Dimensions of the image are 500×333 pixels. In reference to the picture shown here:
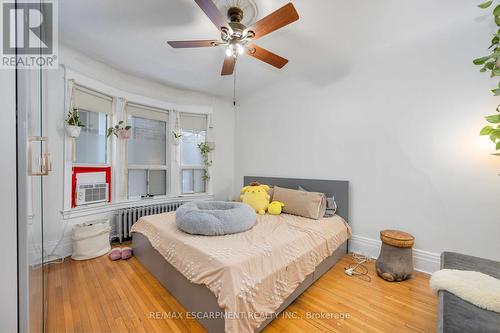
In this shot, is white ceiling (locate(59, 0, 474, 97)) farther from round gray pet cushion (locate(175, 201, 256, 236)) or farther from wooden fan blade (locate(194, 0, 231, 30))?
round gray pet cushion (locate(175, 201, 256, 236))

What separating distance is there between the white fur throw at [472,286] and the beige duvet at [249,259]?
92 cm

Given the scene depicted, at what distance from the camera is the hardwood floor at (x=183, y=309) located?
150 cm

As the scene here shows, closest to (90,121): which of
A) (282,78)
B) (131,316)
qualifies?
(131,316)

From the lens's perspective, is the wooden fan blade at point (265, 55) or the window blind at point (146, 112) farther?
the window blind at point (146, 112)

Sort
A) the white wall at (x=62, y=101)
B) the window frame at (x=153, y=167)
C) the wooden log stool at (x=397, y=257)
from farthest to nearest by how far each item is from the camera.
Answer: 1. the window frame at (x=153, y=167)
2. the white wall at (x=62, y=101)
3. the wooden log stool at (x=397, y=257)

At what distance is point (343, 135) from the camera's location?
290cm

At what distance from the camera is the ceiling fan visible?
4.85ft

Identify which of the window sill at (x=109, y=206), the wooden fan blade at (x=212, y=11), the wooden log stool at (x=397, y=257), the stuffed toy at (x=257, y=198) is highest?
the wooden fan blade at (x=212, y=11)

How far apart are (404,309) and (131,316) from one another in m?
2.29

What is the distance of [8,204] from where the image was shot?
0.60 m

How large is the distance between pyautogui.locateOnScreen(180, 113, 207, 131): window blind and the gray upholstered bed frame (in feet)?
7.08

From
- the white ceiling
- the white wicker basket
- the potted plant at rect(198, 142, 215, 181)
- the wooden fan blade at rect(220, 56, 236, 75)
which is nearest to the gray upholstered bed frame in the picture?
the white wicker basket

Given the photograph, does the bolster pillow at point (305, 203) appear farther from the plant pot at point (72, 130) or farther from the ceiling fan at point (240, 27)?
the plant pot at point (72, 130)

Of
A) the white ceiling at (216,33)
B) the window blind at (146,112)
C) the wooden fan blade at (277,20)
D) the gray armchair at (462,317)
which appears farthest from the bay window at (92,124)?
the gray armchair at (462,317)
